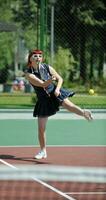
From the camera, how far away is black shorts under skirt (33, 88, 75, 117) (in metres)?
8.99

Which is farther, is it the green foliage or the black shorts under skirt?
the green foliage

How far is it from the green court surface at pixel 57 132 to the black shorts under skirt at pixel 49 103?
191 cm

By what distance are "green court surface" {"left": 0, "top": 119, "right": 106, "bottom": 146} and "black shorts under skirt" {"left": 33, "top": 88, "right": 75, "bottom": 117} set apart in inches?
75.1

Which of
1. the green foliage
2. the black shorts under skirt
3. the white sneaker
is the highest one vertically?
the black shorts under skirt

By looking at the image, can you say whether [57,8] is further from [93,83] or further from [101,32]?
[93,83]

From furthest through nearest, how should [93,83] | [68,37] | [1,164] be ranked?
1. [93,83]
2. [68,37]
3. [1,164]

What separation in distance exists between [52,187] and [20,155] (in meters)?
2.73

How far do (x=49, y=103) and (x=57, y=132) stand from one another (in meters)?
3.67

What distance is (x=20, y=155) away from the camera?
31.2ft

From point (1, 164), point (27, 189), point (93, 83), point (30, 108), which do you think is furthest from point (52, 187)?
point (93, 83)

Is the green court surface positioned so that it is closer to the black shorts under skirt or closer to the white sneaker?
the white sneaker

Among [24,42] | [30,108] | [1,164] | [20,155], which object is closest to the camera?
[1,164]

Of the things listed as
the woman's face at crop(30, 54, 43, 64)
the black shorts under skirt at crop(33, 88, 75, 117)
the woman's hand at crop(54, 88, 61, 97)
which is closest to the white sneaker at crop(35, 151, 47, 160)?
the black shorts under skirt at crop(33, 88, 75, 117)

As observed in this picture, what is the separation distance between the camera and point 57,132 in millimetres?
12672
